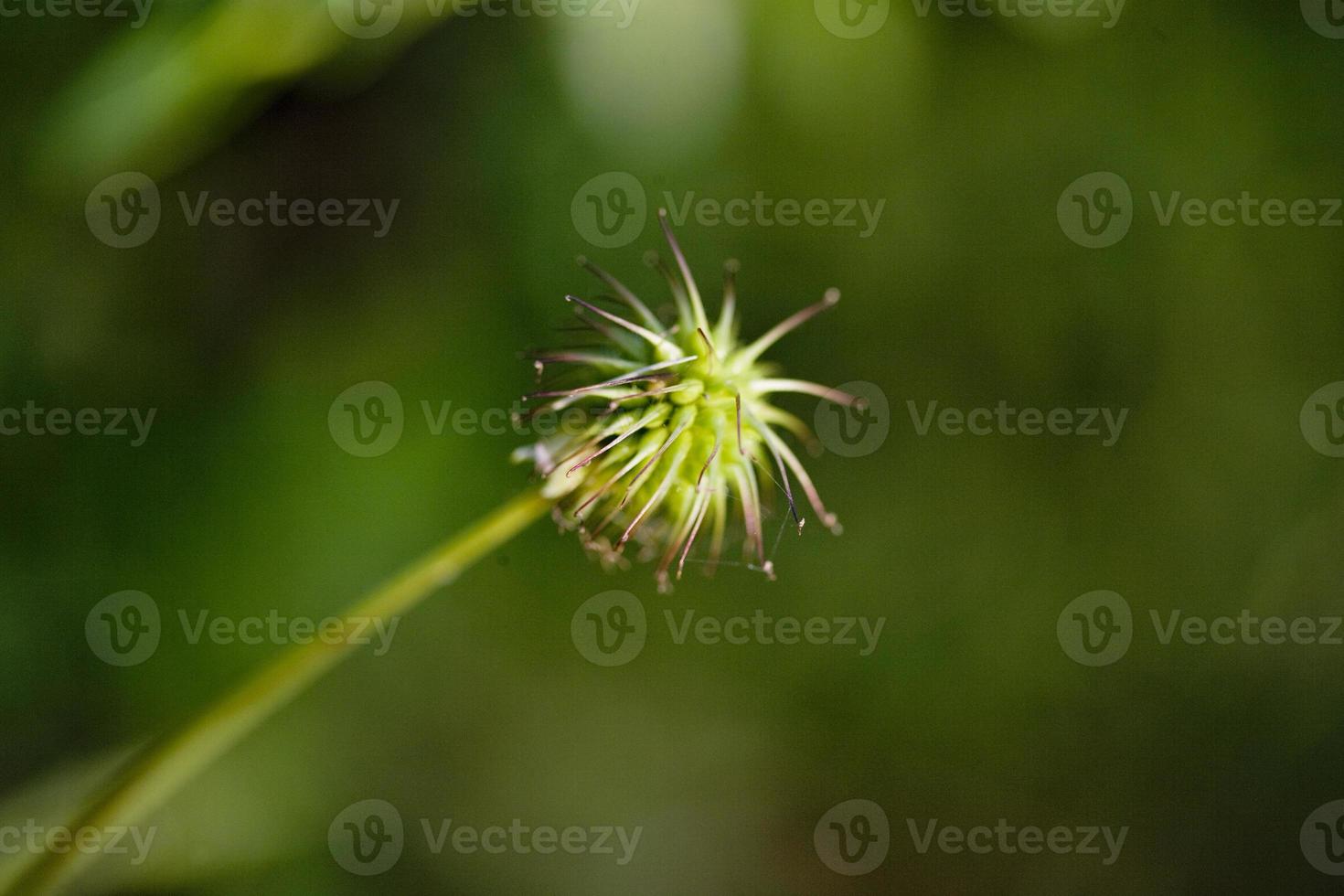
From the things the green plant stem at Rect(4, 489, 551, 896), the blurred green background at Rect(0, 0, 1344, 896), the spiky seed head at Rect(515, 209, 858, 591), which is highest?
the blurred green background at Rect(0, 0, 1344, 896)

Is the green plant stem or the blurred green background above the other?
the blurred green background

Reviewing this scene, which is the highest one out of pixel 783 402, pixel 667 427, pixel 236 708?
pixel 783 402

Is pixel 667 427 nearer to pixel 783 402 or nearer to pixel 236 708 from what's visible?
pixel 236 708

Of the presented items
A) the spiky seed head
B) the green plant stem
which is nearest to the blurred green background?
the green plant stem

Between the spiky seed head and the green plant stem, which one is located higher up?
the spiky seed head

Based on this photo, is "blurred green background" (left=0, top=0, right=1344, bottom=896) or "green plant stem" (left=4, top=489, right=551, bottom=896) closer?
"green plant stem" (left=4, top=489, right=551, bottom=896)

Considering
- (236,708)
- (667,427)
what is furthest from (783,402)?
(236,708)

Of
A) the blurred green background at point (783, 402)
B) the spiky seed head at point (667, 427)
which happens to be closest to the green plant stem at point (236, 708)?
the spiky seed head at point (667, 427)

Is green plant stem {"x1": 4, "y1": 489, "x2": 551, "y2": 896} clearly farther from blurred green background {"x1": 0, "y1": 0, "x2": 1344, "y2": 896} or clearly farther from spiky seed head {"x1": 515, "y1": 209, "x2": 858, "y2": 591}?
blurred green background {"x1": 0, "y1": 0, "x2": 1344, "y2": 896}

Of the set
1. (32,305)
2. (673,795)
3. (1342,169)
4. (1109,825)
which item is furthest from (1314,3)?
(32,305)
